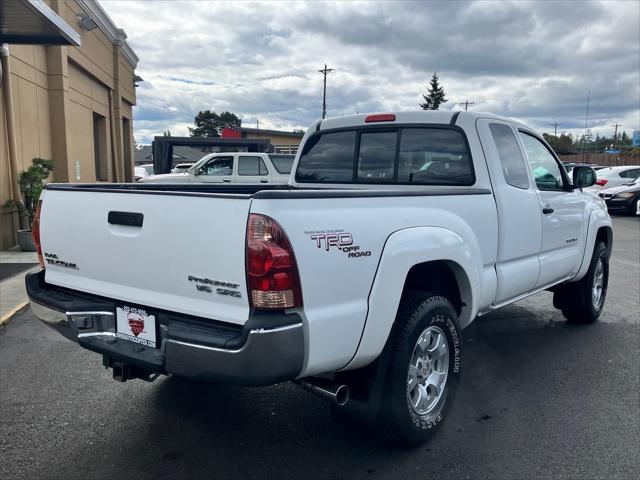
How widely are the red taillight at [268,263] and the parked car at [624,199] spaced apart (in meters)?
18.5

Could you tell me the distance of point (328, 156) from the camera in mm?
4863

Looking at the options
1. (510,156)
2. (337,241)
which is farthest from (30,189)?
(337,241)

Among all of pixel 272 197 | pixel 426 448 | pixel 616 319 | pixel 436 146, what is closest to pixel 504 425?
pixel 426 448

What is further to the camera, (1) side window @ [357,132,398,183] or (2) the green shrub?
(2) the green shrub

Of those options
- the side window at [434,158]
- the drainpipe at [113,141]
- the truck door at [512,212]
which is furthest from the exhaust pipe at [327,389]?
the drainpipe at [113,141]

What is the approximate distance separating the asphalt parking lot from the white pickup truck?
0.34 meters

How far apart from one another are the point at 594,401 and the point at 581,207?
6.91 feet

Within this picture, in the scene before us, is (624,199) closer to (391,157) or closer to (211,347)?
(391,157)

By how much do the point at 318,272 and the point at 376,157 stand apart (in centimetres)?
215

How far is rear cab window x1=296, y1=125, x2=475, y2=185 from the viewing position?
4.25 meters

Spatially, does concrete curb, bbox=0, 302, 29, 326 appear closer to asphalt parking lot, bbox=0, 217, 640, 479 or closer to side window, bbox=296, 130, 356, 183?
asphalt parking lot, bbox=0, 217, 640, 479

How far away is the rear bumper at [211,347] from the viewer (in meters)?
2.48

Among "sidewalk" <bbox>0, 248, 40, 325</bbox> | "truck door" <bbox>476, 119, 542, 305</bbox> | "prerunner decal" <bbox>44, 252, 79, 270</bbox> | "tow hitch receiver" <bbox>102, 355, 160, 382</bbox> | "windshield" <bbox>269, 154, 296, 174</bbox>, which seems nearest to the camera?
"tow hitch receiver" <bbox>102, 355, 160, 382</bbox>

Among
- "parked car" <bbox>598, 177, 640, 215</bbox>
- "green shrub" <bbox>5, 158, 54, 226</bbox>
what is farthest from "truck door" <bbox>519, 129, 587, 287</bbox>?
"parked car" <bbox>598, 177, 640, 215</bbox>
